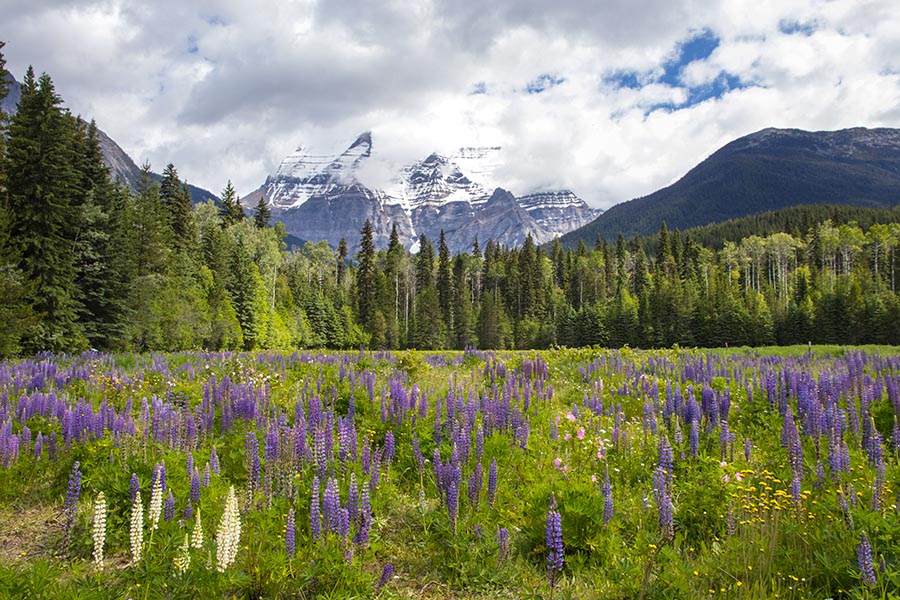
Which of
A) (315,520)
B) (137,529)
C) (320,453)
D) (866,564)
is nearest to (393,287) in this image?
(320,453)

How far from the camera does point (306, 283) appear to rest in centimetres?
9194

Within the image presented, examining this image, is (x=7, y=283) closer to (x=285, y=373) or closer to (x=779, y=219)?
(x=285, y=373)

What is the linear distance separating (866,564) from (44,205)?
33240mm

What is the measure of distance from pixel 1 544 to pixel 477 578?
435 centimetres

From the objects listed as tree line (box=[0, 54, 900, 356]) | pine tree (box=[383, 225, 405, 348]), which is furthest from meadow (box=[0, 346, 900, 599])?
pine tree (box=[383, 225, 405, 348])

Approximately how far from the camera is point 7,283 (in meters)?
18.6

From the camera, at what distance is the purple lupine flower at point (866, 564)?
3.19m

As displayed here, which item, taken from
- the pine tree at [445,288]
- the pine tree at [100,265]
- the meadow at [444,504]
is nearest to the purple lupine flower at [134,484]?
the meadow at [444,504]

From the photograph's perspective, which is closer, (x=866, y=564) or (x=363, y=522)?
(x=866, y=564)

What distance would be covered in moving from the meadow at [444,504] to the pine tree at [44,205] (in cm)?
2056

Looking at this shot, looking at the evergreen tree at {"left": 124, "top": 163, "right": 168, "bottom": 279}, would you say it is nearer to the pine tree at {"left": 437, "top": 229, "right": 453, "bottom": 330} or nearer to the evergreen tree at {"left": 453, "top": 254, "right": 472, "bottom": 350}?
the evergreen tree at {"left": 453, "top": 254, "right": 472, "bottom": 350}

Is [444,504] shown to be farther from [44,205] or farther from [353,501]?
[44,205]

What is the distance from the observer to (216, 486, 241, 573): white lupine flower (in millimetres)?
3303

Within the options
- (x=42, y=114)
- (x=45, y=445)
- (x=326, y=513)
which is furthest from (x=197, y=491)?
(x=42, y=114)
